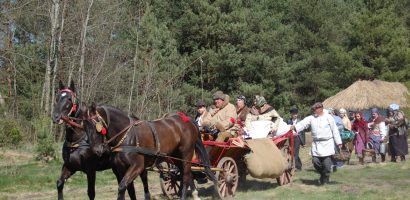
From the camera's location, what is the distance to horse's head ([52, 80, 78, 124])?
9.19m

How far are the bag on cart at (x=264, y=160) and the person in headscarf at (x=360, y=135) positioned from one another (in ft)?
21.6

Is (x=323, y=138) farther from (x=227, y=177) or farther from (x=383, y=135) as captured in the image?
(x=383, y=135)

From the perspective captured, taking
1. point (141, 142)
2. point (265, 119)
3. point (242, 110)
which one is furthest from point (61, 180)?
point (265, 119)

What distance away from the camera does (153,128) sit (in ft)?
33.1

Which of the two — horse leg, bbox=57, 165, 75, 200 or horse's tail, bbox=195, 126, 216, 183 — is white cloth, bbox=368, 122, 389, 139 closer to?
horse's tail, bbox=195, 126, 216, 183

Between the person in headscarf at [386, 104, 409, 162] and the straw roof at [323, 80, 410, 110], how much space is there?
17.6 metres

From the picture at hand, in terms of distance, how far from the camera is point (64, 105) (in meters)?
9.27

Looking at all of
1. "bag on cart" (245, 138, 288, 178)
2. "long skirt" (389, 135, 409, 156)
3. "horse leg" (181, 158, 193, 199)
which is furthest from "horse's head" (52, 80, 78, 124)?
"long skirt" (389, 135, 409, 156)

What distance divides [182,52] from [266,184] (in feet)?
83.7

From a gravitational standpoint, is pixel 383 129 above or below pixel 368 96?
below

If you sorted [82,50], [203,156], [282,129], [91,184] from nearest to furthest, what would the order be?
[91,184], [203,156], [282,129], [82,50]

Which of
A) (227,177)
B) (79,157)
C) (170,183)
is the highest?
(79,157)

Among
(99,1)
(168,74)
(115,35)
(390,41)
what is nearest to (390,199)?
(168,74)

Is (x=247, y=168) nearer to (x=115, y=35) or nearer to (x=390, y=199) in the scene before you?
(x=390, y=199)
